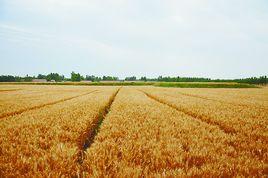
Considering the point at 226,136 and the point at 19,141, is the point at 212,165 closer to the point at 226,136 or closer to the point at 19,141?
the point at 226,136

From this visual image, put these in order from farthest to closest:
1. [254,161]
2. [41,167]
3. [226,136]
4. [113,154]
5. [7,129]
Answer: [7,129], [226,136], [113,154], [254,161], [41,167]

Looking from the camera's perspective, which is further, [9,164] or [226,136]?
[226,136]

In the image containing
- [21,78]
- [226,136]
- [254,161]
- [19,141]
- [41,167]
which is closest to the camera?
[41,167]

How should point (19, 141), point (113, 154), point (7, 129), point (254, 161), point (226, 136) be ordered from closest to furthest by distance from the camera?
point (254, 161), point (113, 154), point (19, 141), point (226, 136), point (7, 129)

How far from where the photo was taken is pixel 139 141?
6.30m

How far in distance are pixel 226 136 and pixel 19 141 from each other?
519cm

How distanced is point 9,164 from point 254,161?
14.3ft

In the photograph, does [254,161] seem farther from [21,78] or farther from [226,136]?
[21,78]

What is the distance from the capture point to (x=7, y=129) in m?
7.71

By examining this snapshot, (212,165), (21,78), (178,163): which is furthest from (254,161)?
(21,78)

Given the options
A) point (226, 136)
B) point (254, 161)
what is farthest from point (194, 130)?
point (254, 161)

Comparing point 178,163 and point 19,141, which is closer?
point 178,163

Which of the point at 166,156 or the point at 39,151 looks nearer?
the point at 166,156

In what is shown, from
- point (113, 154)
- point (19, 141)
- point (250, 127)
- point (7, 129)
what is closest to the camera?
point (113, 154)
